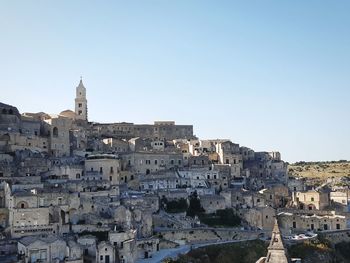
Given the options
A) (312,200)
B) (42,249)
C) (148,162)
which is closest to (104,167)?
(148,162)

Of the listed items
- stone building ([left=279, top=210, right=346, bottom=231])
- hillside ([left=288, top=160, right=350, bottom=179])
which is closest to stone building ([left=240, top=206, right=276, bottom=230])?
stone building ([left=279, top=210, right=346, bottom=231])

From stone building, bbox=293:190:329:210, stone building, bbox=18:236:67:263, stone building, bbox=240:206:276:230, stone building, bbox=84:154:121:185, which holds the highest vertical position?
stone building, bbox=84:154:121:185

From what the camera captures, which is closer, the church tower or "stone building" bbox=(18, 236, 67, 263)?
"stone building" bbox=(18, 236, 67, 263)

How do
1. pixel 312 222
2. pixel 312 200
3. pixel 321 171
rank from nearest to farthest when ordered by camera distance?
pixel 312 222 → pixel 312 200 → pixel 321 171

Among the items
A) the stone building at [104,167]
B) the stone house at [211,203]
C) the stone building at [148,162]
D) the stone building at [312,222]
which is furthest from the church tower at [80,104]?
the stone building at [312,222]

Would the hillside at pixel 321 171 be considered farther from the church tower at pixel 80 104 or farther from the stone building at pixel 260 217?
the stone building at pixel 260 217

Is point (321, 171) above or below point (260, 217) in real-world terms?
above

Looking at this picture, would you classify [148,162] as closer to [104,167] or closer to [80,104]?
[104,167]

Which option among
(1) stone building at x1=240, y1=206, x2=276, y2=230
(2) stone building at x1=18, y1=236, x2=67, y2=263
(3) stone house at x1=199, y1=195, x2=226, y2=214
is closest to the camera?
(2) stone building at x1=18, y1=236, x2=67, y2=263

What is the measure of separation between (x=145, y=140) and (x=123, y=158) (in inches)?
423

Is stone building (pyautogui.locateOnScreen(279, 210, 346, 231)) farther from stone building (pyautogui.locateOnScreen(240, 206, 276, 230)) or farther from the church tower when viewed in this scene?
the church tower

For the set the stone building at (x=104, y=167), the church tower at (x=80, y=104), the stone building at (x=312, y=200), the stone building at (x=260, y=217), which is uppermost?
the church tower at (x=80, y=104)

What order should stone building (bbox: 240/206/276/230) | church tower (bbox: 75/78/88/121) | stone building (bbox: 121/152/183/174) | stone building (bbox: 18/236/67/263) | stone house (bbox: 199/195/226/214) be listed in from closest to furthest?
1. stone building (bbox: 18/236/67/263)
2. stone building (bbox: 240/206/276/230)
3. stone house (bbox: 199/195/226/214)
4. stone building (bbox: 121/152/183/174)
5. church tower (bbox: 75/78/88/121)

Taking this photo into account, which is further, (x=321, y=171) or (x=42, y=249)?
(x=321, y=171)
